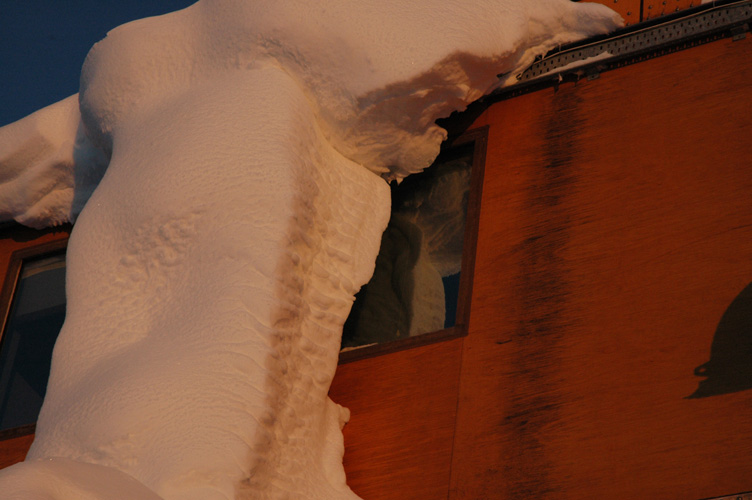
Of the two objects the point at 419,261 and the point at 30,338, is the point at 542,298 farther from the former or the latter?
the point at 30,338

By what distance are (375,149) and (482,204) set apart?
1.68 feet

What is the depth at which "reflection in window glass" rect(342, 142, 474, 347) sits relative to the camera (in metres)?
4.30

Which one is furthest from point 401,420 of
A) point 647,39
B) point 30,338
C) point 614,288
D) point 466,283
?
point 30,338

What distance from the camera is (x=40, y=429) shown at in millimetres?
3635

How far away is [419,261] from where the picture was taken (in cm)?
444

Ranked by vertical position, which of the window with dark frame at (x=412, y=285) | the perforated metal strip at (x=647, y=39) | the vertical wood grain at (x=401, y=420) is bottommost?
the vertical wood grain at (x=401, y=420)

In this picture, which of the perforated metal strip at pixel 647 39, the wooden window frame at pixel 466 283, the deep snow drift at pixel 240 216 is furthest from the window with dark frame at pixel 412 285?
the perforated metal strip at pixel 647 39

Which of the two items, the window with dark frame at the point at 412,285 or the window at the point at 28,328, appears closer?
the window with dark frame at the point at 412,285

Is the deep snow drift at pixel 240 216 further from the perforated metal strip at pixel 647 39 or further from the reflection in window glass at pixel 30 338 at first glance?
the reflection in window glass at pixel 30 338

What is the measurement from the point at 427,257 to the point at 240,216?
3.21 feet

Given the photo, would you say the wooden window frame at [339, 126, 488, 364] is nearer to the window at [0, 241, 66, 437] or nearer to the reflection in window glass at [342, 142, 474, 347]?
the reflection in window glass at [342, 142, 474, 347]

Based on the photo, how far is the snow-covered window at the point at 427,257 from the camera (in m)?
4.27

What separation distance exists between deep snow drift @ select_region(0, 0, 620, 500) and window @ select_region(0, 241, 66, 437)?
75 centimetres

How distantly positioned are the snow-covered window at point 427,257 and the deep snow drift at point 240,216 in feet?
0.68
